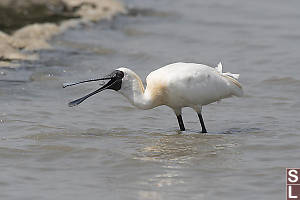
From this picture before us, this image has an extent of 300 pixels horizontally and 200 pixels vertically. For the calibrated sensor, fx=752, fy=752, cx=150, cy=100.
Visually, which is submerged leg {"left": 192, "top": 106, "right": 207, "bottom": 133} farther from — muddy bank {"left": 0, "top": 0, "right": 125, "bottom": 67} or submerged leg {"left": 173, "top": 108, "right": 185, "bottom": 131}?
muddy bank {"left": 0, "top": 0, "right": 125, "bottom": 67}

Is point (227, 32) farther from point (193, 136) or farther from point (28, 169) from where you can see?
point (28, 169)

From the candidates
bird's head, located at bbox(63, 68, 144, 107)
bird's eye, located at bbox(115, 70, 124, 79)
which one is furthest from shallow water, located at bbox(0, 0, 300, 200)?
bird's eye, located at bbox(115, 70, 124, 79)

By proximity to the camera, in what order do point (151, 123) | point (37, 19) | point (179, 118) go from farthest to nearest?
point (37, 19), point (151, 123), point (179, 118)

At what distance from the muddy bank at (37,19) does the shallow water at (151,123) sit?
38cm

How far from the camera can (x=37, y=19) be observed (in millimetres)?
18969

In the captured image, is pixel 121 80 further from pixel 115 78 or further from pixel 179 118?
pixel 179 118

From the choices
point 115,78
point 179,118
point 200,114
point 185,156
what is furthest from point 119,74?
point 185,156

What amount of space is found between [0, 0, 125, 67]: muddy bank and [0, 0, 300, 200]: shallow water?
1.25 feet

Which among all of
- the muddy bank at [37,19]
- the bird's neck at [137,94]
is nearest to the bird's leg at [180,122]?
the bird's neck at [137,94]

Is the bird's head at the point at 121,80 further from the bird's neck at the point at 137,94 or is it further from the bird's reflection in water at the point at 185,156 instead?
the bird's reflection in water at the point at 185,156

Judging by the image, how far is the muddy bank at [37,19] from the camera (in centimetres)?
1551

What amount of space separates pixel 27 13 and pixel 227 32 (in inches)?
207

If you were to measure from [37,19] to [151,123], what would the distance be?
879 centimetres

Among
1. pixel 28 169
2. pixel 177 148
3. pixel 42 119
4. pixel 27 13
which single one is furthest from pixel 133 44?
pixel 28 169
